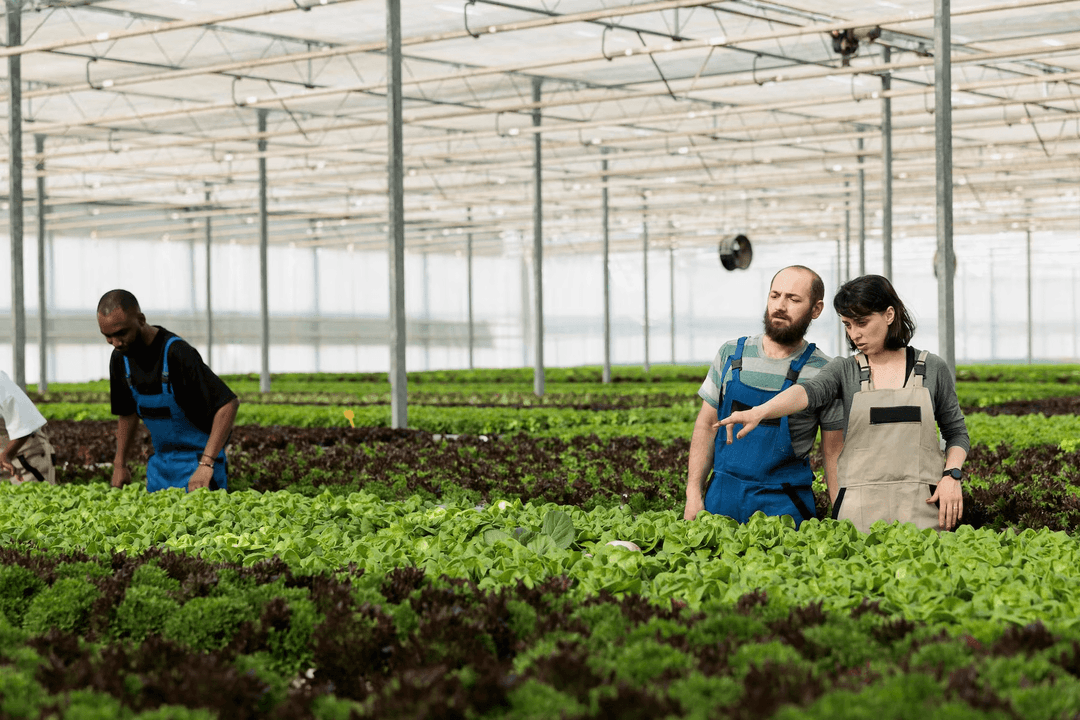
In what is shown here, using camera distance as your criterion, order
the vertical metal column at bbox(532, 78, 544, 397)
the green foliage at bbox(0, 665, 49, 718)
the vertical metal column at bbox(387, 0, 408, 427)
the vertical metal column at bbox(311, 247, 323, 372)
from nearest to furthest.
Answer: the green foliage at bbox(0, 665, 49, 718) < the vertical metal column at bbox(387, 0, 408, 427) < the vertical metal column at bbox(532, 78, 544, 397) < the vertical metal column at bbox(311, 247, 323, 372)

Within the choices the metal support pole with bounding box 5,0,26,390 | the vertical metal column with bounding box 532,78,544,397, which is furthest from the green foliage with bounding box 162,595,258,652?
the vertical metal column with bounding box 532,78,544,397

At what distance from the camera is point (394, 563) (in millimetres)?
4234

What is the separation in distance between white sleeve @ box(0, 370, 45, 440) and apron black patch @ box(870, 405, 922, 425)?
4593 millimetres

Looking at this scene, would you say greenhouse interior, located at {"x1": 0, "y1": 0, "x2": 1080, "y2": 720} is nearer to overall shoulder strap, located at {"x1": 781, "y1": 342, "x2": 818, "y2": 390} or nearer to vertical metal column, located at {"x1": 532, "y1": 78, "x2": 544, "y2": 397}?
overall shoulder strap, located at {"x1": 781, "y1": 342, "x2": 818, "y2": 390}

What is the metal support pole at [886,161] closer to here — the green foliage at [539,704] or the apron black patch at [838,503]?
the apron black patch at [838,503]

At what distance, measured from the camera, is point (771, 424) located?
436 centimetres

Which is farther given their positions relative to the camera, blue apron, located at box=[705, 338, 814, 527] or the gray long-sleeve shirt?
blue apron, located at box=[705, 338, 814, 527]

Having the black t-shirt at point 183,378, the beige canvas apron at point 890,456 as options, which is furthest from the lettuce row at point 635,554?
the black t-shirt at point 183,378

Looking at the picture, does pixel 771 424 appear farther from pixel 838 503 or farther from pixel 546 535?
pixel 546 535

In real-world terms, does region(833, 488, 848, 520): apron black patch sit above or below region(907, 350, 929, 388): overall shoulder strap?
below

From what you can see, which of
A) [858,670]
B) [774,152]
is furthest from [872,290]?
[774,152]

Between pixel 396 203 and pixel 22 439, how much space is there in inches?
252

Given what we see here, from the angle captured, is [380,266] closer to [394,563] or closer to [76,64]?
[76,64]

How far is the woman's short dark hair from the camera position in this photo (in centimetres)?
407
